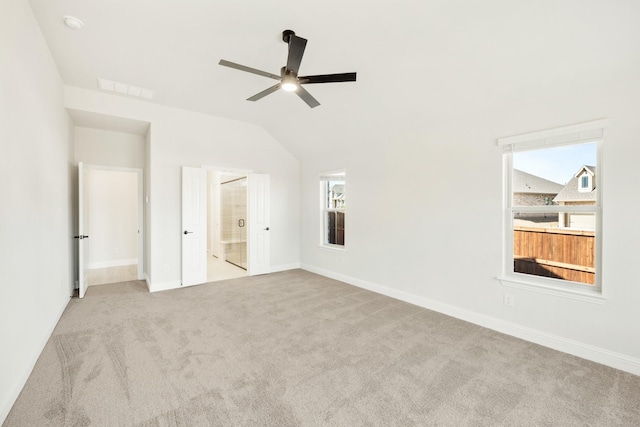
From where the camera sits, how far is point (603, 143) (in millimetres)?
2574

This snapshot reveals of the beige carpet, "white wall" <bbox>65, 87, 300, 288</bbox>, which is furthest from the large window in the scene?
the beige carpet

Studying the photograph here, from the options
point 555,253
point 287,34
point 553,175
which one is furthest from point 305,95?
point 555,253

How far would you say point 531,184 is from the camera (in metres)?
3.10

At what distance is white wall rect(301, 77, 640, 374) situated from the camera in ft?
8.12

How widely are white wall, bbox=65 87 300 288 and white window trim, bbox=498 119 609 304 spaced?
4.27m

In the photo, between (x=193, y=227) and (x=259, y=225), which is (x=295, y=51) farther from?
(x=259, y=225)

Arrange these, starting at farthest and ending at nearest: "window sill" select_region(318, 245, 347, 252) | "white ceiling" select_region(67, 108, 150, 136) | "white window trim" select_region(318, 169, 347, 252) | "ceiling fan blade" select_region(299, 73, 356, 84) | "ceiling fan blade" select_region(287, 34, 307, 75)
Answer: "white window trim" select_region(318, 169, 347, 252)
"window sill" select_region(318, 245, 347, 252)
"white ceiling" select_region(67, 108, 150, 136)
"ceiling fan blade" select_region(299, 73, 356, 84)
"ceiling fan blade" select_region(287, 34, 307, 75)

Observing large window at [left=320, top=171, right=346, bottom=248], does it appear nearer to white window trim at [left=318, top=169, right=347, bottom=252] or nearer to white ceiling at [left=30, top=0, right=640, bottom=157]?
white window trim at [left=318, top=169, right=347, bottom=252]

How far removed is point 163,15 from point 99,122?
3.06 meters

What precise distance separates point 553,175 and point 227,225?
6460 millimetres

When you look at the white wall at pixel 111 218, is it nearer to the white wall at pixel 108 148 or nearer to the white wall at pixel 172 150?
the white wall at pixel 108 148

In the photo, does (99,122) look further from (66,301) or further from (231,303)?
(231,303)

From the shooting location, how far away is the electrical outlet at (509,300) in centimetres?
312

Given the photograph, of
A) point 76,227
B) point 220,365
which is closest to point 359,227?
point 220,365
